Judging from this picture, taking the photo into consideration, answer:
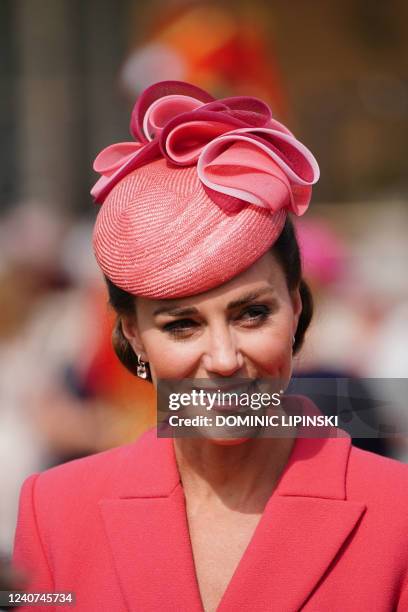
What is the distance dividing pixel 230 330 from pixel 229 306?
0.15 feet

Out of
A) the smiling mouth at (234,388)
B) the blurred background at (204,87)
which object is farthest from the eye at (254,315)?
the blurred background at (204,87)

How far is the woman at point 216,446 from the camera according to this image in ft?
6.89

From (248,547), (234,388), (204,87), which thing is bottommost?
(248,547)

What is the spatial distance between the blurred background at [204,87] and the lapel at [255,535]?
2.57 metres

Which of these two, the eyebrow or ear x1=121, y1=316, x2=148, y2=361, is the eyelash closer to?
the eyebrow

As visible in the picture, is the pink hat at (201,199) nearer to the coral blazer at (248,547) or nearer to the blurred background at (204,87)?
the coral blazer at (248,547)

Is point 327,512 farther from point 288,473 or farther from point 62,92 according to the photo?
point 62,92

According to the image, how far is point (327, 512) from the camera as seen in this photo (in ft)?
7.27

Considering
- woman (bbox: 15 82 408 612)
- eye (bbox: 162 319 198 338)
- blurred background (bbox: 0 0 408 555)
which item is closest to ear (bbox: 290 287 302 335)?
woman (bbox: 15 82 408 612)

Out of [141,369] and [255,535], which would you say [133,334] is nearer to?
[141,369]

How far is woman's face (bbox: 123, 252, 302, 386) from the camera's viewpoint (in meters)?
2.10

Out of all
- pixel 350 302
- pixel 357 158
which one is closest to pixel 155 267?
pixel 350 302

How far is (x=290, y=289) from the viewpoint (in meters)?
2.25

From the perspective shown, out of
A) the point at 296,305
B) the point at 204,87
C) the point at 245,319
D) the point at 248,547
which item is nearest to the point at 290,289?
the point at 296,305
